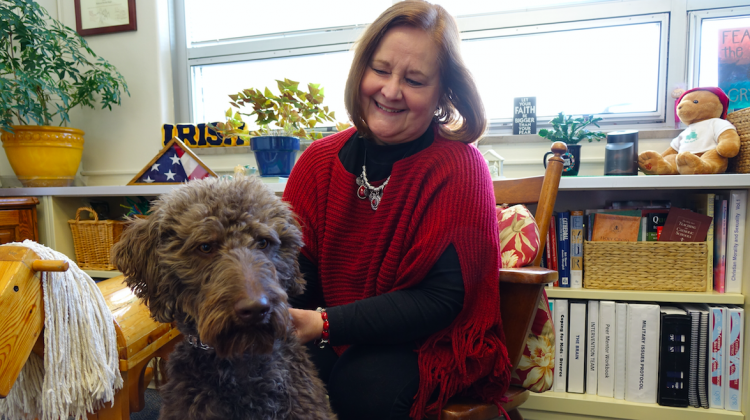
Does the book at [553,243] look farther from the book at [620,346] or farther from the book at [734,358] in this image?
the book at [734,358]

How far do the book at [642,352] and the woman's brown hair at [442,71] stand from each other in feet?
3.70

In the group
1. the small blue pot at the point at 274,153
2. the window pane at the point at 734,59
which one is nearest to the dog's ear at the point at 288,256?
the small blue pot at the point at 274,153

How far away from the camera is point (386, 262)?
1.02m

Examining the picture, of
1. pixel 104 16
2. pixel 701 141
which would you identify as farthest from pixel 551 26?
pixel 104 16

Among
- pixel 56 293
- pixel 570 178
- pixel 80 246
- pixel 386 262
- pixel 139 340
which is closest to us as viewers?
pixel 56 293

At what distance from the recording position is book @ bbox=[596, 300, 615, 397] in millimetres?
1693

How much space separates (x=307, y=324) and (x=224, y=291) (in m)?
0.32

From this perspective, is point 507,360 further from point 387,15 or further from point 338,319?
point 387,15

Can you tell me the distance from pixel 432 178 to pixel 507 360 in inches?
18.4

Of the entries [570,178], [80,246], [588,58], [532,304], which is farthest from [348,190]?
[80,246]

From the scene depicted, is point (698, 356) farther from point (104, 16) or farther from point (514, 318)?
point (104, 16)

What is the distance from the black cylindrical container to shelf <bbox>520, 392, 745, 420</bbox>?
3.08 ft

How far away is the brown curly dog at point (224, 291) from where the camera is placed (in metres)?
0.62

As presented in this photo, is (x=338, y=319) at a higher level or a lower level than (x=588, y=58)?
lower
